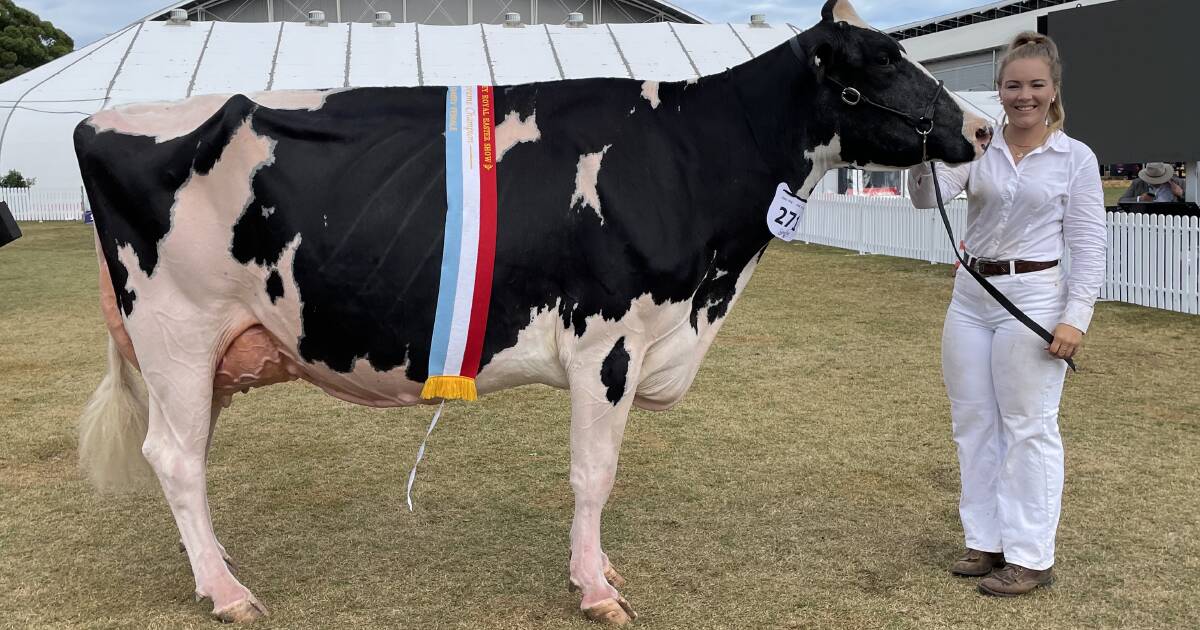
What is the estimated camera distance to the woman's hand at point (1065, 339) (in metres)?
3.42

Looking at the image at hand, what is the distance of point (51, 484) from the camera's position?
491cm

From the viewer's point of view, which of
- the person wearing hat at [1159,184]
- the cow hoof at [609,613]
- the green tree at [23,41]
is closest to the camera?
the cow hoof at [609,613]

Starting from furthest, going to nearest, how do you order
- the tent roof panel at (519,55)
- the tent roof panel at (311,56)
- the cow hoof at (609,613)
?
the tent roof panel at (519,55), the tent roof panel at (311,56), the cow hoof at (609,613)

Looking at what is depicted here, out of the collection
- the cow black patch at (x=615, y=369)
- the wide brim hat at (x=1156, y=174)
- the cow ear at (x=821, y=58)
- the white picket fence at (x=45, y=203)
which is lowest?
the white picket fence at (x=45, y=203)

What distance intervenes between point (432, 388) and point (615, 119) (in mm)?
1132

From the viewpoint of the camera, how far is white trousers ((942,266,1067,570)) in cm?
356

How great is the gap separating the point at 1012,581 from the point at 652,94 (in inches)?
87.4

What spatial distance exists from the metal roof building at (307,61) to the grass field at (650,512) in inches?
889

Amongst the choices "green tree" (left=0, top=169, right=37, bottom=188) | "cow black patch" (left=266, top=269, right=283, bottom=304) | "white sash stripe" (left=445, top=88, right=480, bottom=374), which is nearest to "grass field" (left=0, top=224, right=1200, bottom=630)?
"white sash stripe" (left=445, top=88, right=480, bottom=374)

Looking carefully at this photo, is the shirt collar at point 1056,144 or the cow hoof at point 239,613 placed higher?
the shirt collar at point 1056,144

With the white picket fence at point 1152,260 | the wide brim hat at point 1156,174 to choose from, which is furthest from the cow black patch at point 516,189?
the wide brim hat at point 1156,174

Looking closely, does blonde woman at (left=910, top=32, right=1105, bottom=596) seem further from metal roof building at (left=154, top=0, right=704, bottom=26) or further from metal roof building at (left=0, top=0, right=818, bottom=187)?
metal roof building at (left=154, top=0, right=704, bottom=26)

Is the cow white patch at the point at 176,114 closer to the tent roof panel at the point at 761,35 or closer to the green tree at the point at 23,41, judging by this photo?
the tent roof panel at the point at 761,35

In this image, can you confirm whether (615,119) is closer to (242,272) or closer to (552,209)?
(552,209)
